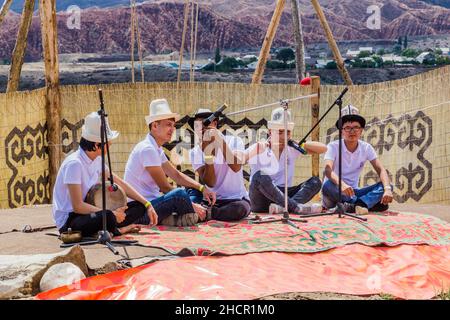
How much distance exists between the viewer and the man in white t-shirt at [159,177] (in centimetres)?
656

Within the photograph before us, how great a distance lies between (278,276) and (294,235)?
113cm

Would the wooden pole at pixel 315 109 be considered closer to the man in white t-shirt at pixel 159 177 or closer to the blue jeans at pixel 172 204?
the man in white t-shirt at pixel 159 177

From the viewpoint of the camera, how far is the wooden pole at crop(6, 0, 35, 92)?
10062 millimetres

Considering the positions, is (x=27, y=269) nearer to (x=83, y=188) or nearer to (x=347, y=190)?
(x=83, y=188)

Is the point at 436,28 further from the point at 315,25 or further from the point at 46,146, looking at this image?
the point at 46,146

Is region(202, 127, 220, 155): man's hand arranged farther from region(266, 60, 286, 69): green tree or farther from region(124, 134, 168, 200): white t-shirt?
region(266, 60, 286, 69): green tree

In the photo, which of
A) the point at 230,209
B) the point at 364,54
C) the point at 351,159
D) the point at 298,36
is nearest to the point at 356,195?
the point at 351,159

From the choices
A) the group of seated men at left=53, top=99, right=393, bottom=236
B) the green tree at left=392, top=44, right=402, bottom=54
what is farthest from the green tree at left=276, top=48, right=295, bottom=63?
the group of seated men at left=53, top=99, right=393, bottom=236

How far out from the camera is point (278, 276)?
505 cm

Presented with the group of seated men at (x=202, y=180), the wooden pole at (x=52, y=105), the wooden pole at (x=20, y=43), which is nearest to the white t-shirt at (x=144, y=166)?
the group of seated men at (x=202, y=180)

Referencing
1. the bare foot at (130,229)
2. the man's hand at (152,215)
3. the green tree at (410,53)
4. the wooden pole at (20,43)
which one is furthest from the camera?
the green tree at (410,53)

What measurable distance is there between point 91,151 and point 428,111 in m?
4.31

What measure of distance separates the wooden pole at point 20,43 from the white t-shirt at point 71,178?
4.47 m

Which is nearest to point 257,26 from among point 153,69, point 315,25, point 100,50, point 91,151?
point 315,25
